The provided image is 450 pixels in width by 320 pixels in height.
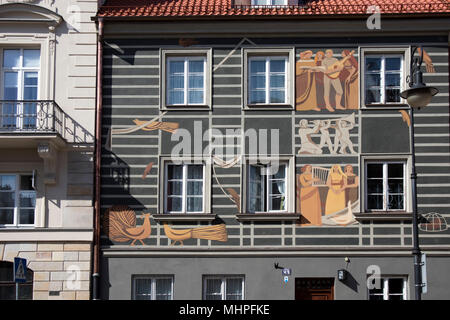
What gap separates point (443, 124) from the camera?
705 inches

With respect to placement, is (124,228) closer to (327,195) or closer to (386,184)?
(327,195)

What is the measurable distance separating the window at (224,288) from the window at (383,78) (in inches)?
231

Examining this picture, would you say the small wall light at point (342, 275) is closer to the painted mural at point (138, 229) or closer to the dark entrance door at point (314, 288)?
the dark entrance door at point (314, 288)

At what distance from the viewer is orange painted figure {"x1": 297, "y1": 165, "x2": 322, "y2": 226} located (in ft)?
58.0

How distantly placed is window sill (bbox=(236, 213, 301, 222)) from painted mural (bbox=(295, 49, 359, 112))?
9.36 feet

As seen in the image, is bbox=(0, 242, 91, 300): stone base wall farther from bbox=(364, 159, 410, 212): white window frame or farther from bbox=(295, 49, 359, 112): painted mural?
bbox=(364, 159, 410, 212): white window frame

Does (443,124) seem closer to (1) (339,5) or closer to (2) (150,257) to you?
(1) (339,5)

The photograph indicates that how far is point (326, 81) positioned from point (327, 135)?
4.82 feet

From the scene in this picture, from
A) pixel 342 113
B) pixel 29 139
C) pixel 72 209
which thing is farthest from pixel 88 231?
pixel 342 113

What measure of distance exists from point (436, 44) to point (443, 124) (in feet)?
7.14

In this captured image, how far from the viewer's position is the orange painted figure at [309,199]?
58.0 ft

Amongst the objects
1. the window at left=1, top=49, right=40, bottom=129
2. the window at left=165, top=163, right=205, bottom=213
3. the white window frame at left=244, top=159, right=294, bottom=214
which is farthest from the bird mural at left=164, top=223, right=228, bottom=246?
the window at left=1, top=49, right=40, bottom=129

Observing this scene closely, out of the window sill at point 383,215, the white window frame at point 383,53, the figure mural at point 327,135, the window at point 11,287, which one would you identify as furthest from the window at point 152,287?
the white window frame at point 383,53

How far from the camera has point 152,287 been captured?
17.7 meters
